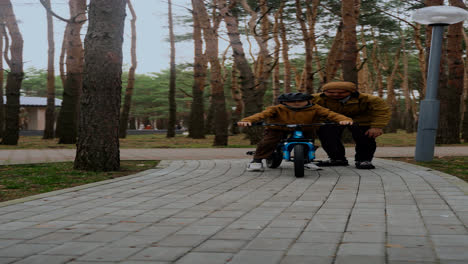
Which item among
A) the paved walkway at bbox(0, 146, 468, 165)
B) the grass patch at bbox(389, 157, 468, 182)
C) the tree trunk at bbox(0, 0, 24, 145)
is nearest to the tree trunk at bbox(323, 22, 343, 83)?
the paved walkway at bbox(0, 146, 468, 165)

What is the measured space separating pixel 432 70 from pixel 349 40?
7.56 meters

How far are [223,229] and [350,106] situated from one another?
5248 mm

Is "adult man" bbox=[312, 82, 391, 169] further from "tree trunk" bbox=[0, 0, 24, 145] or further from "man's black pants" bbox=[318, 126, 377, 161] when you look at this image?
"tree trunk" bbox=[0, 0, 24, 145]

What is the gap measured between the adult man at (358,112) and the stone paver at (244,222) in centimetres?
166

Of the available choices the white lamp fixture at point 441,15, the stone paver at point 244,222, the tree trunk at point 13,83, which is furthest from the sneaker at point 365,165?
the tree trunk at point 13,83

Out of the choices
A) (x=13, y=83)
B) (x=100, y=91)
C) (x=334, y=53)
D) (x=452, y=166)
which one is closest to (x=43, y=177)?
(x=100, y=91)

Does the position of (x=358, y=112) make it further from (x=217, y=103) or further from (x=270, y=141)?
(x=217, y=103)

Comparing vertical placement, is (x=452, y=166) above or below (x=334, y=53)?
below

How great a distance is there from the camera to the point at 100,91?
827 cm

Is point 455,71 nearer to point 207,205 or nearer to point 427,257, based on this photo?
point 207,205

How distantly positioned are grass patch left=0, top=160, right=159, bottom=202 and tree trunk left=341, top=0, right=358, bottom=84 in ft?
30.6

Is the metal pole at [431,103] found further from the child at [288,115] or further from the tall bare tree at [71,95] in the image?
the tall bare tree at [71,95]

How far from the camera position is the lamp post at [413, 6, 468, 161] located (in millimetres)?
9375

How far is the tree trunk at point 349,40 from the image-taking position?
55.0ft
